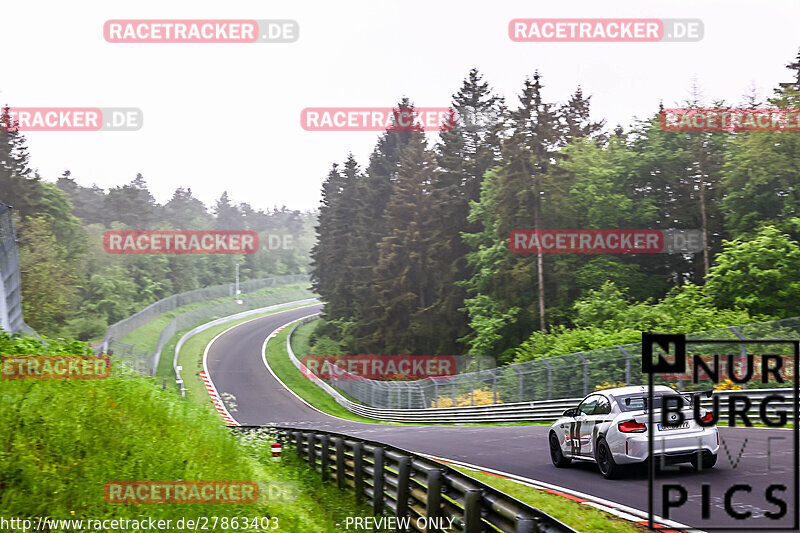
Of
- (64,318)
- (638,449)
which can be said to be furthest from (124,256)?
(638,449)

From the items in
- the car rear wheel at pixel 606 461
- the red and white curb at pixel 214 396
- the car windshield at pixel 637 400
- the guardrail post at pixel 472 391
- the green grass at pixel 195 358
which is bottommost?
the red and white curb at pixel 214 396

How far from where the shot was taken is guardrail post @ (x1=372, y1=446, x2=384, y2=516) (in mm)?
11359

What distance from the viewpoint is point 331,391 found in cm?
5456

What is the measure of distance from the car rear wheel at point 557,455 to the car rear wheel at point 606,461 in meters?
1.50

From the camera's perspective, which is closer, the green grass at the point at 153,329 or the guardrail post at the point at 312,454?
the guardrail post at the point at 312,454

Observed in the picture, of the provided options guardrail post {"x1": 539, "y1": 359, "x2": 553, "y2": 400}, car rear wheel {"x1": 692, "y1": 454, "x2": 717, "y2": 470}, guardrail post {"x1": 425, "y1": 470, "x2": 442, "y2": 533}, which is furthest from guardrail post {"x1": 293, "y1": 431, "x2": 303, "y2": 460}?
guardrail post {"x1": 539, "y1": 359, "x2": 553, "y2": 400}

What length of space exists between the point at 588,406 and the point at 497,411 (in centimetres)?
1834

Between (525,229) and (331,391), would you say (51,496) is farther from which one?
(331,391)

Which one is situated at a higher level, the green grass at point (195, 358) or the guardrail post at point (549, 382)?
the guardrail post at point (549, 382)

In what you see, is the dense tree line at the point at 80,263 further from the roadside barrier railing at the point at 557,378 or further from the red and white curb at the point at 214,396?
the roadside barrier railing at the point at 557,378

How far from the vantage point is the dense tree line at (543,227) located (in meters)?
40.8

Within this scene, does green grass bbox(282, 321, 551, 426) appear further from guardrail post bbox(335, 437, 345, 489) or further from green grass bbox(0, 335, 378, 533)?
green grass bbox(0, 335, 378, 533)

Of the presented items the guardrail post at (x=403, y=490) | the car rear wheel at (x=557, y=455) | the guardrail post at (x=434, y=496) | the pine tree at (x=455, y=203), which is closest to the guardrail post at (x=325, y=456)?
the car rear wheel at (x=557, y=455)

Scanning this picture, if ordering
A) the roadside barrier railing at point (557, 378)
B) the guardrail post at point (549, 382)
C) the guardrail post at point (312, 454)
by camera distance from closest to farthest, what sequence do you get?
the guardrail post at point (312, 454)
the roadside barrier railing at point (557, 378)
the guardrail post at point (549, 382)
